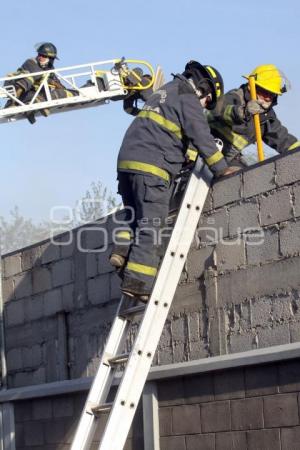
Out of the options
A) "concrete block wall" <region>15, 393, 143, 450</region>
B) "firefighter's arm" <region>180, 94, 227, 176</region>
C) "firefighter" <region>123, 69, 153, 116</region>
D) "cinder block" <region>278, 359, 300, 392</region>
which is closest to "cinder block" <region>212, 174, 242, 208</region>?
"firefighter's arm" <region>180, 94, 227, 176</region>

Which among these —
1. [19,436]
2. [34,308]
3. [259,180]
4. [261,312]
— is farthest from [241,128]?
[19,436]

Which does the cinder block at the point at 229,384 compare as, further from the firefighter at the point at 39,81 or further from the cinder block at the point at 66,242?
the firefighter at the point at 39,81

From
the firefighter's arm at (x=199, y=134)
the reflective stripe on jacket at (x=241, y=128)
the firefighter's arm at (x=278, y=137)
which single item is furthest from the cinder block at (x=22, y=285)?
the firefighter's arm at (x=199, y=134)

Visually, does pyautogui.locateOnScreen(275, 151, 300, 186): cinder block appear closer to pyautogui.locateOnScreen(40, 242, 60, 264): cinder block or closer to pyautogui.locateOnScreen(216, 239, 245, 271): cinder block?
pyautogui.locateOnScreen(216, 239, 245, 271): cinder block

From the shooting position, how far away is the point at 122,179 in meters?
6.21

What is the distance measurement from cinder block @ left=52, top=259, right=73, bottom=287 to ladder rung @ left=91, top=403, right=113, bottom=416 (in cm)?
211

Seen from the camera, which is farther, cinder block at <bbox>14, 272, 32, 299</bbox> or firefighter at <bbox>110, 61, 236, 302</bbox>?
cinder block at <bbox>14, 272, 32, 299</bbox>

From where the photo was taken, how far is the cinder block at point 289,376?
5309mm

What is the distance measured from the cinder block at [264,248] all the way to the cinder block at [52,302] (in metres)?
2.42

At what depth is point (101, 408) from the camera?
576cm

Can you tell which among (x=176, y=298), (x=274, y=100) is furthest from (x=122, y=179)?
(x=274, y=100)

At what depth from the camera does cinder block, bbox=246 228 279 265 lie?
5.78 metres

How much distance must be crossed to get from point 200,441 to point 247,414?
467 millimetres

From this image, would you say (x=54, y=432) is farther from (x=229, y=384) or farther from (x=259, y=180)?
(x=259, y=180)
